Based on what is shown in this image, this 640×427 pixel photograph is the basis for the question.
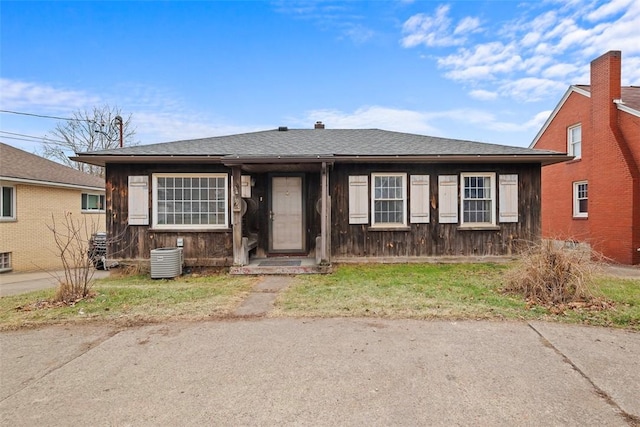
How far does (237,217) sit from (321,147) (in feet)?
10.0

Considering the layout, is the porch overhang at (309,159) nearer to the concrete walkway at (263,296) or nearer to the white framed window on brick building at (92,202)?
the concrete walkway at (263,296)

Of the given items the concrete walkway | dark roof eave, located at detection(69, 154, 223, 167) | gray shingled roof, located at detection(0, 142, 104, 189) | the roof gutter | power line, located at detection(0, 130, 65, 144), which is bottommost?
the concrete walkway

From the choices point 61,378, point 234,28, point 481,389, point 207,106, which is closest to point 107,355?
point 61,378

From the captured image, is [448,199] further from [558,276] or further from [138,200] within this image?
[138,200]

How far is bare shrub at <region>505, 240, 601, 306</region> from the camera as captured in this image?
5004 millimetres

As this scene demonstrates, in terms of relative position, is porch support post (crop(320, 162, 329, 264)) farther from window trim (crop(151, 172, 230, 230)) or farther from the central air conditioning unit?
the central air conditioning unit

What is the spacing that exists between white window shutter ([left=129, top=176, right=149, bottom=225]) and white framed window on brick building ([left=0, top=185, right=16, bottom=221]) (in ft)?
23.8

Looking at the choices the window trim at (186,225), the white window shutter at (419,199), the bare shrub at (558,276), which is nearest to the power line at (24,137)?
the window trim at (186,225)

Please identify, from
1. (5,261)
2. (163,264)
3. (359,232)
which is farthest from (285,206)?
(5,261)

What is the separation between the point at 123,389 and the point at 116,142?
85.4 ft

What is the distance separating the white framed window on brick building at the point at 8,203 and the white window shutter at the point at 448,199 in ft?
48.9

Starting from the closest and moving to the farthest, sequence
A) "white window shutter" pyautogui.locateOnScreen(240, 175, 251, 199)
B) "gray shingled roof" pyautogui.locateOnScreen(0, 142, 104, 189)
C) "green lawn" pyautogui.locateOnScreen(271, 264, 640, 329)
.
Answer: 1. "green lawn" pyautogui.locateOnScreen(271, 264, 640, 329)
2. "white window shutter" pyautogui.locateOnScreen(240, 175, 251, 199)
3. "gray shingled roof" pyautogui.locateOnScreen(0, 142, 104, 189)

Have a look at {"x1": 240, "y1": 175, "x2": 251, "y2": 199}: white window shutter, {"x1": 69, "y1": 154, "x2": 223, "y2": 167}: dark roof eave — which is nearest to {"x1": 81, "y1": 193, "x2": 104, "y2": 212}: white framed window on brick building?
{"x1": 69, "y1": 154, "x2": 223, "y2": 167}: dark roof eave

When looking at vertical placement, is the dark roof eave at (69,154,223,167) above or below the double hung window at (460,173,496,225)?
above
